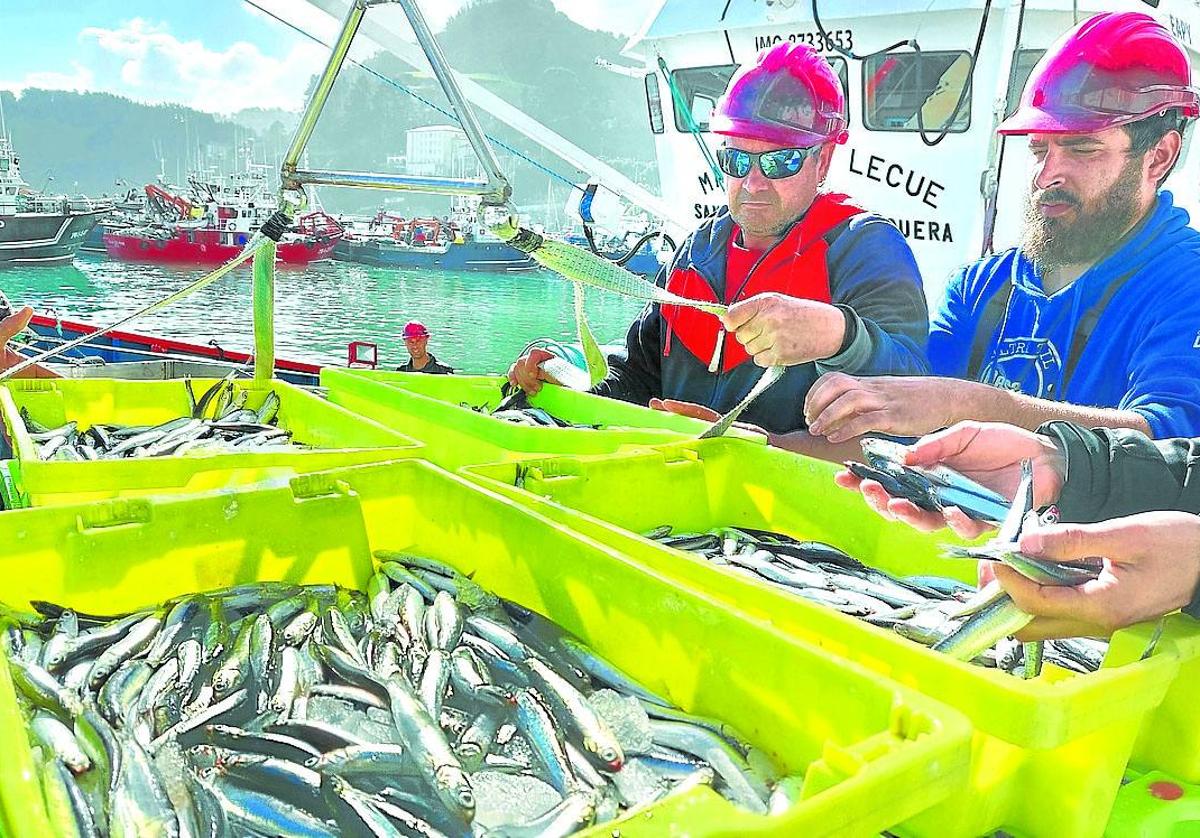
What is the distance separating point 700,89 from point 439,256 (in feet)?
96.2

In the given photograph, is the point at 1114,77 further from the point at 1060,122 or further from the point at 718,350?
the point at 718,350

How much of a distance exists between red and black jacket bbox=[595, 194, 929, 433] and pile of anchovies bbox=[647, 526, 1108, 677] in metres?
0.61

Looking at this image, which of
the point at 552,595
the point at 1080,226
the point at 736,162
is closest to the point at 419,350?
the point at 736,162

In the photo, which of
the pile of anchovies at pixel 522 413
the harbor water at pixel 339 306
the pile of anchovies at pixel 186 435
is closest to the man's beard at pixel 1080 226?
the pile of anchovies at pixel 522 413

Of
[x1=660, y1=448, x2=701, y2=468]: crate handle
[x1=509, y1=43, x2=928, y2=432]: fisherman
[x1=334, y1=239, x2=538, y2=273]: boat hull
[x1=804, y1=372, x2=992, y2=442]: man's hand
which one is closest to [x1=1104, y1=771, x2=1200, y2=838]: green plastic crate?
[x1=804, y1=372, x2=992, y2=442]: man's hand

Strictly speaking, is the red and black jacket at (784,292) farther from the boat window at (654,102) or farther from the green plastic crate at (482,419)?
the boat window at (654,102)

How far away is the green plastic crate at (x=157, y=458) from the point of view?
2.29 m

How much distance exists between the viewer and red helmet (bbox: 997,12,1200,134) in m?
2.40

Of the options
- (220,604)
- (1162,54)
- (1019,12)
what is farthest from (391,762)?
Result: (1019,12)

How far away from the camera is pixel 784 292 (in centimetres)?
330

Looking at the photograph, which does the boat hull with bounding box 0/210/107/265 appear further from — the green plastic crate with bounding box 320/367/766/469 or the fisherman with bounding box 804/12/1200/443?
the fisherman with bounding box 804/12/1200/443

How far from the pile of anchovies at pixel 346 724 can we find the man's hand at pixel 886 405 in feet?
2.64

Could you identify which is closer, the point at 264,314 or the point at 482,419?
the point at 482,419

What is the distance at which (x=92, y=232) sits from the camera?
38.7 meters
